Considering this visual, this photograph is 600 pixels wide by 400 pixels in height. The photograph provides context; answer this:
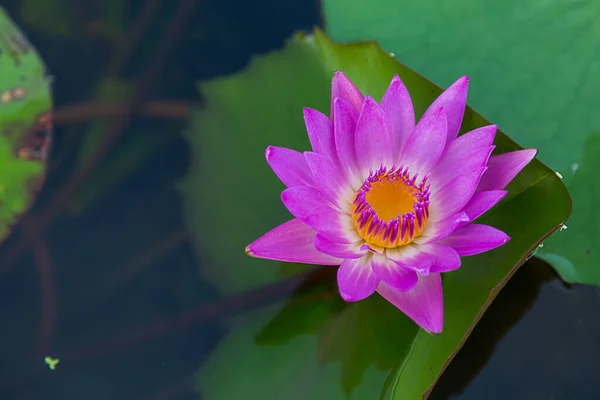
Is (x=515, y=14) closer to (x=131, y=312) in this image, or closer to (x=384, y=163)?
(x=384, y=163)

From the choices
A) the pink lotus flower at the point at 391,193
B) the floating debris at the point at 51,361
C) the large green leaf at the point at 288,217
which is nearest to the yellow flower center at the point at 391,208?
the pink lotus flower at the point at 391,193

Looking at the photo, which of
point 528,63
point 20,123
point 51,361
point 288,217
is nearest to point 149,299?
point 51,361

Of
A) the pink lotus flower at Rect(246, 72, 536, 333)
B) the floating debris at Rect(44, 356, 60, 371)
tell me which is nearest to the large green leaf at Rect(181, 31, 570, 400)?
the pink lotus flower at Rect(246, 72, 536, 333)

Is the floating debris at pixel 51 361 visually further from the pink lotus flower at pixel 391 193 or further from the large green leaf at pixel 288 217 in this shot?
the pink lotus flower at pixel 391 193

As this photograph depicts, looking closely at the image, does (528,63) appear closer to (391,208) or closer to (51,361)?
(391,208)

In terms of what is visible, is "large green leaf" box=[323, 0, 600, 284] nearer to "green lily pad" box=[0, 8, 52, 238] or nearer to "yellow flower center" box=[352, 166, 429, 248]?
"yellow flower center" box=[352, 166, 429, 248]
